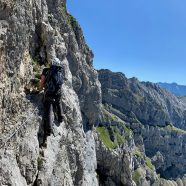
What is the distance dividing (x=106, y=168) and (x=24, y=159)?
10006cm

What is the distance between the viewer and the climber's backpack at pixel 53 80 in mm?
29578

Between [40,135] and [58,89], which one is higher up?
[58,89]

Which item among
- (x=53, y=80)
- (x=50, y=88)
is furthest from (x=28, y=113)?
(x=53, y=80)

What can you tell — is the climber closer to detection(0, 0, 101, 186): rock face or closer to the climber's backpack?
the climber's backpack

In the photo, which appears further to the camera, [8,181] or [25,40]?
[25,40]

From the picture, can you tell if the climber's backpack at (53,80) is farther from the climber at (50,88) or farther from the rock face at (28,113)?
the rock face at (28,113)

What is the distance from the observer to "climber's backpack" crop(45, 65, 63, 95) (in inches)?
1164

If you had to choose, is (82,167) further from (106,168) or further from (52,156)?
(106,168)

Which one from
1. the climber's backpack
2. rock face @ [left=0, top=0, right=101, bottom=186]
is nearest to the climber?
the climber's backpack

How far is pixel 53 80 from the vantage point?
1169 inches

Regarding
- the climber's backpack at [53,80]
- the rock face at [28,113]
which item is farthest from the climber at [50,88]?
the rock face at [28,113]

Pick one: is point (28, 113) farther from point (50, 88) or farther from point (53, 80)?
point (53, 80)

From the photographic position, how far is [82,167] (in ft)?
127

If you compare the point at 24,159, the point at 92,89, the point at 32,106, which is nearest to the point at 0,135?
the point at 24,159
